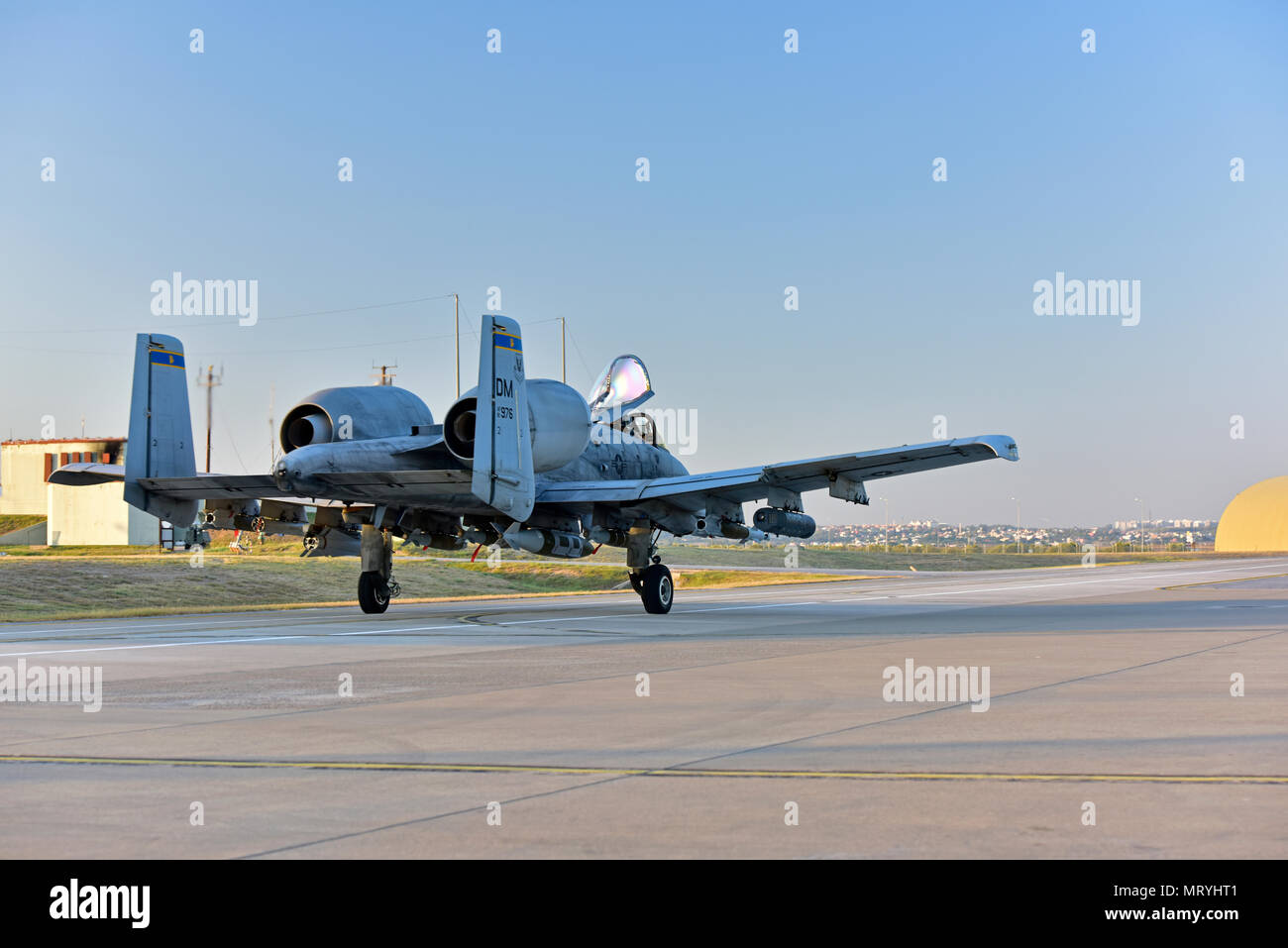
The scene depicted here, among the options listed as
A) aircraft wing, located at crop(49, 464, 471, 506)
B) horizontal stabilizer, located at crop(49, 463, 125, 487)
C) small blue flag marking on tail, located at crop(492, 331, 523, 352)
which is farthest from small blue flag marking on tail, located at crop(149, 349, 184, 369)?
small blue flag marking on tail, located at crop(492, 331, 523, 352)

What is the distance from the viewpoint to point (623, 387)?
85.8 ft

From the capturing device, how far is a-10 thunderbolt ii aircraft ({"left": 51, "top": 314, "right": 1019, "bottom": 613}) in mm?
18859

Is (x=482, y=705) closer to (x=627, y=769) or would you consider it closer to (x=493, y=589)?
(x=627, y=769)

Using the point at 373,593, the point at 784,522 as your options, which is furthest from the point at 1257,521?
the point at 373,593

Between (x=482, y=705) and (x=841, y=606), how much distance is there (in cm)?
1789

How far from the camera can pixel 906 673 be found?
12039 mm

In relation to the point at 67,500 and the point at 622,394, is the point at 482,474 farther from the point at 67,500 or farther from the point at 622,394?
the point at 67,500

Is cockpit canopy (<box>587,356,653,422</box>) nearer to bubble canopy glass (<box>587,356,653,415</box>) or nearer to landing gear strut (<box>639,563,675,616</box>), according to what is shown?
bubble canopy glass (<box>587,356,653,415</box>)

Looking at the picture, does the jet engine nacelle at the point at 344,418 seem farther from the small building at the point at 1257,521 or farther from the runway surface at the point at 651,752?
the small building at the point at 1257,521

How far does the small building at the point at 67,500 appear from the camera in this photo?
9025 cm

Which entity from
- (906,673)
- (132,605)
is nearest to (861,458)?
(906,673)

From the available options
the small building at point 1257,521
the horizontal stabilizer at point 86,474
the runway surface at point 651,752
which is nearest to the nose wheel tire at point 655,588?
the runway surface at point 651,752

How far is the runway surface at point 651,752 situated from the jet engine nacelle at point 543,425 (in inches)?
184

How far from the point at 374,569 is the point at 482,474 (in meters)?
7.15
